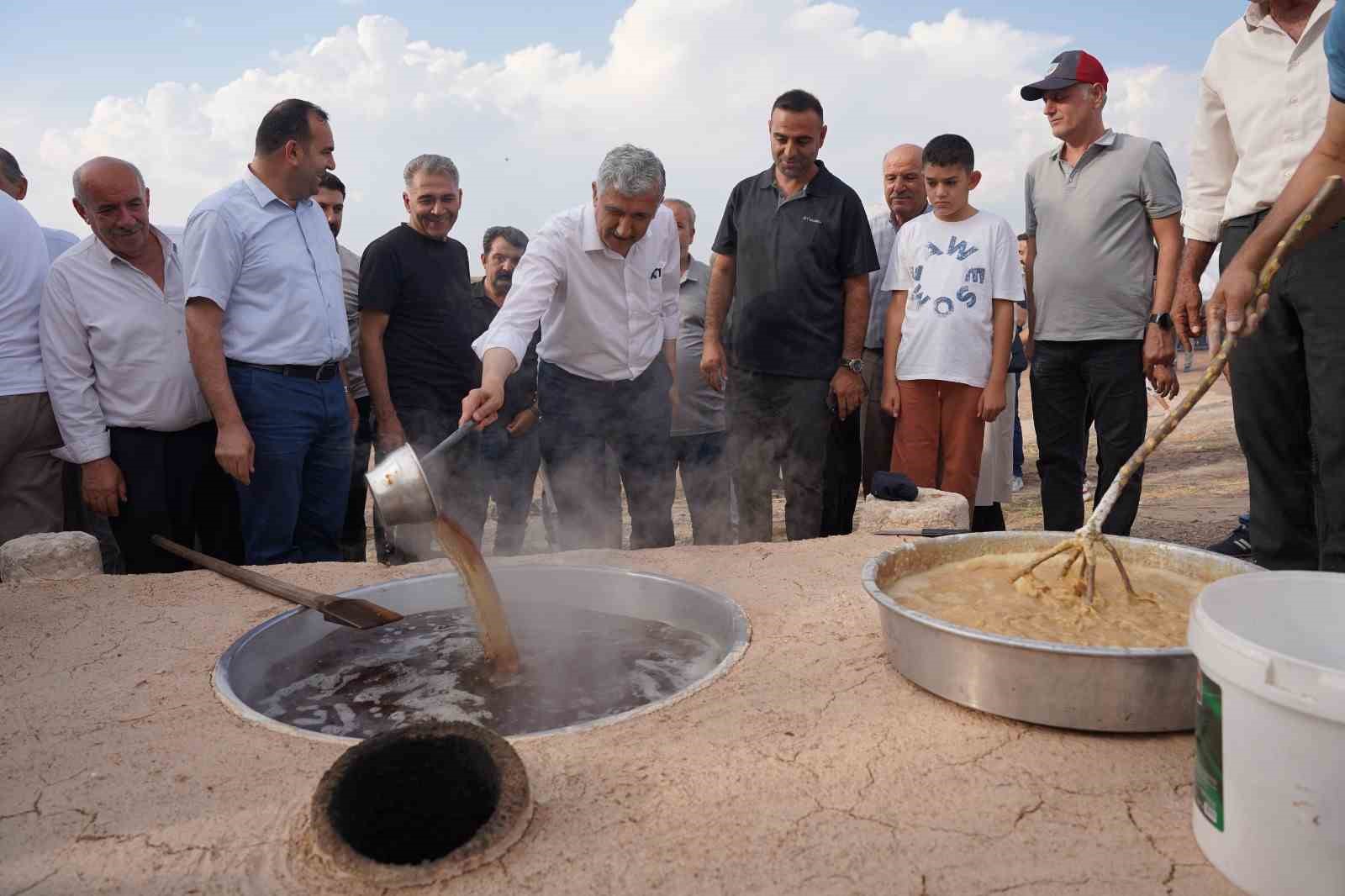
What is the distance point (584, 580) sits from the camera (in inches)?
131

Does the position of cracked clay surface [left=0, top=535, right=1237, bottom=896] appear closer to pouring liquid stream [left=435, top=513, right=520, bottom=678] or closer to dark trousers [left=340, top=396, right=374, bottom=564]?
pouring liquid stream [left=435, top=513, right=520, bottom=678]

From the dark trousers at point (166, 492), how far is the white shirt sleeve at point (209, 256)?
635 mm

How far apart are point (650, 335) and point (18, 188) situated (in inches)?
137

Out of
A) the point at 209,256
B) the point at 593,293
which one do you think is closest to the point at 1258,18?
the point at 593,293

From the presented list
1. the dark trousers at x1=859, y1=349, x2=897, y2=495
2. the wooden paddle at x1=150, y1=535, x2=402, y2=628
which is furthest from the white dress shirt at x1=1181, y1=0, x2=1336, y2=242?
the wooden paddle at x1=150, y1=535, x2=402, y2=628

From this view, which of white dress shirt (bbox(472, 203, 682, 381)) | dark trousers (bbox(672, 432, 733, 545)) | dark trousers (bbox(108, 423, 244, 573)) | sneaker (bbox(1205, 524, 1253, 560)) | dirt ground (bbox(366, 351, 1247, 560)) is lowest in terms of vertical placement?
dirt ground (bbox(366, 351, 1247, 560))

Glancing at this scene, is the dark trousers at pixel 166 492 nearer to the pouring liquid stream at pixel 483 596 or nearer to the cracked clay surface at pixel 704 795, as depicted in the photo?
the cracked clay surface at pixel 704 795

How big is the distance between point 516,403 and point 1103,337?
3083 mm

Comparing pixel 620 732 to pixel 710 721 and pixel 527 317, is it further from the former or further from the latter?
pixel 527 317

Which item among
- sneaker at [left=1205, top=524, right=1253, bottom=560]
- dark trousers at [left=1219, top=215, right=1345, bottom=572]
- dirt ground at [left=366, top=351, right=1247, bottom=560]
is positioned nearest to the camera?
dark trousers at [left=1219, top=215, right=1345, bottom=572]

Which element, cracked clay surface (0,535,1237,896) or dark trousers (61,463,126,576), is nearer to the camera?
cracked clay surface (0,535,1237,896)

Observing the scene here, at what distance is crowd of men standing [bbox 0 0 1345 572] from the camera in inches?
128

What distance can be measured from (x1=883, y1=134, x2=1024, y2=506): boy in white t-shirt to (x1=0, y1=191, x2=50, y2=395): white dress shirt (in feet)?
12.3

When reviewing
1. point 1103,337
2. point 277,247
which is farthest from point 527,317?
point 1103,337
